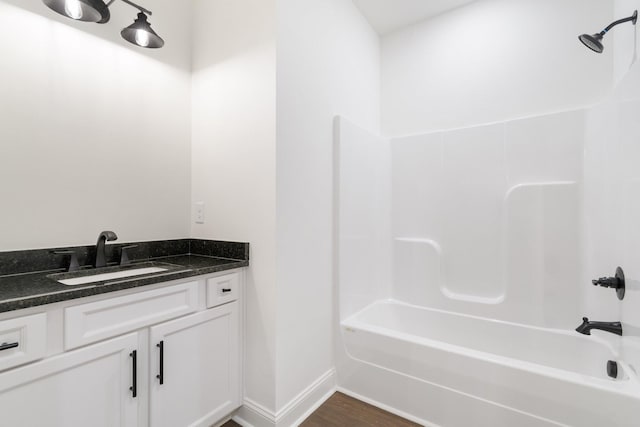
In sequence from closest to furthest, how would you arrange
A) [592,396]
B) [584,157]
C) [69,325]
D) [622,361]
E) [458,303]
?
[69,325], [592,396], [622,361], [584,157], [458,303]

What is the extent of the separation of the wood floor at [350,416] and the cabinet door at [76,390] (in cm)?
74

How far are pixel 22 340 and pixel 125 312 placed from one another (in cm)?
30

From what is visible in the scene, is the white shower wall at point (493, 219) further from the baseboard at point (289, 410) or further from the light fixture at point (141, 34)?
the light fixture at point (141, 34)

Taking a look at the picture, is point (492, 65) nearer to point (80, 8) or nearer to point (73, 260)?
point (80, 8)

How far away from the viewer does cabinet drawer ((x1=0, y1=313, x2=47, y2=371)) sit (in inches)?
35.0

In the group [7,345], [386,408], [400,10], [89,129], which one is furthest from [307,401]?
[400,10]

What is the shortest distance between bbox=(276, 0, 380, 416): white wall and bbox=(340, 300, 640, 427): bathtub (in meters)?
0.34

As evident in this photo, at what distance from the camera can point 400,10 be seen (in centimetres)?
233

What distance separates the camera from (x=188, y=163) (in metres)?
2.01

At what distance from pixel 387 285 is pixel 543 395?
4.14 ft

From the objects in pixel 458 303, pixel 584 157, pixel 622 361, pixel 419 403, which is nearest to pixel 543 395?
pixel 622 361

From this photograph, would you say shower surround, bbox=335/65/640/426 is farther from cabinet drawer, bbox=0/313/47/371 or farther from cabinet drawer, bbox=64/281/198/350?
cabinet drawer, bbox=0/313/47/371

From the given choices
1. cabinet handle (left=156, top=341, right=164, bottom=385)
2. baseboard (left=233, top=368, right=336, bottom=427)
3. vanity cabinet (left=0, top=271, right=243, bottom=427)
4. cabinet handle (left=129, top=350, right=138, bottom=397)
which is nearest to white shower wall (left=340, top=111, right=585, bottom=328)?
baseboard (left=233, top=368, right=336, bottom=427)

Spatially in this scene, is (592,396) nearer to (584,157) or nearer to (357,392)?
(357,392)
